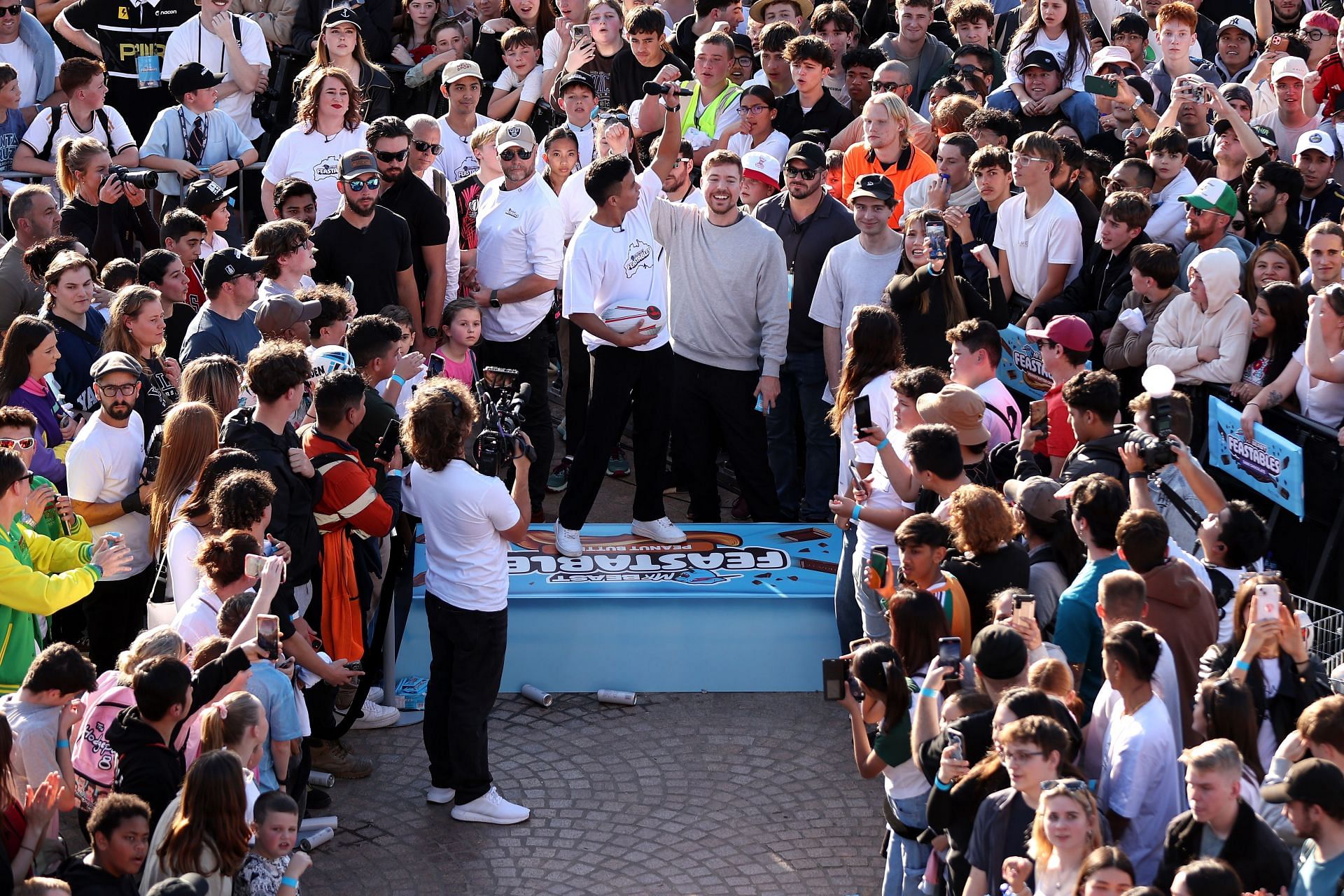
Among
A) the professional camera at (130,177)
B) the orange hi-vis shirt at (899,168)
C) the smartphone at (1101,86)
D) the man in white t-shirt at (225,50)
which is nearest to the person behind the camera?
the professional camera at (130,177)

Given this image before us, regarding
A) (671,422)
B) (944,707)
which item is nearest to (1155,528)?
(944,707)

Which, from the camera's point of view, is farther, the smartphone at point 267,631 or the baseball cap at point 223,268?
the baseball cap at point 223,268

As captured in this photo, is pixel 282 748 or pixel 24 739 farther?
pixel 282 748

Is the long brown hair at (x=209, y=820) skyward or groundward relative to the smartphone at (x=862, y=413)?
groundward

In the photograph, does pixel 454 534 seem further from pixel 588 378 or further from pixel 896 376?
pixel 588 378

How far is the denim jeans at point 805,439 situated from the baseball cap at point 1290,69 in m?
3.44

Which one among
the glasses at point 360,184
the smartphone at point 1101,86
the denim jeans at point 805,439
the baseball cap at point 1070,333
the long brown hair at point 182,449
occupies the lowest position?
the denim jeans at point 805,439

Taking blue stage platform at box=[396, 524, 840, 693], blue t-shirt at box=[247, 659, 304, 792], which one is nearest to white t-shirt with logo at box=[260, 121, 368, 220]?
blue stage platform at box=[396, 524, 840, 693]

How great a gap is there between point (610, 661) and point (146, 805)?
3388 millimetres

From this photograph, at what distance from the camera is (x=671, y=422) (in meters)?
8.60

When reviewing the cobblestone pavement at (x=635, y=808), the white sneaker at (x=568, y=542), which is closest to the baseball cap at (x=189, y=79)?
the white sneaker at (x=568, y=542)

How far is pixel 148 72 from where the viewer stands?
11.5m

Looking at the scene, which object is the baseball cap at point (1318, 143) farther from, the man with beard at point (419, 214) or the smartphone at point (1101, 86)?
the man with beard at point (419, 214)

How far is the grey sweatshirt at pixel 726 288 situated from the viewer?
8586mm
